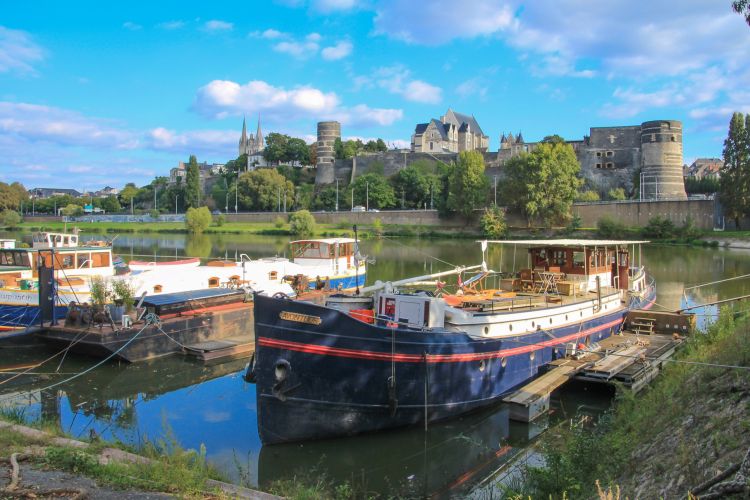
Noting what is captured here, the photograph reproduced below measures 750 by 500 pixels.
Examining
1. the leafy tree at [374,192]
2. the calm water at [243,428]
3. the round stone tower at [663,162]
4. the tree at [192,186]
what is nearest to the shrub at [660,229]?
the round stone tower at [663,162]

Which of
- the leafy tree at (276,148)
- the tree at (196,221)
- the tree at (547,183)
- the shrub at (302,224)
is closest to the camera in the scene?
the tree at (547,183)

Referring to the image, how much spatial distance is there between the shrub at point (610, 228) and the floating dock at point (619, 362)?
46832mm

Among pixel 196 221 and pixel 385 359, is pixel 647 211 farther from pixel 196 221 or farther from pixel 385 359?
pixel 385 359

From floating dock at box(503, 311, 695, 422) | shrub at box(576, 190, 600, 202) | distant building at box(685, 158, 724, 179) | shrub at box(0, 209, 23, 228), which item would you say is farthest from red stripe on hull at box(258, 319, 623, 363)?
distant building at box(685, 158, 724, 179)

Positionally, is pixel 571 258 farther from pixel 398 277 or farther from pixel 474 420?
pixel 398 277

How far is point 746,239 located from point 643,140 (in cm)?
2796

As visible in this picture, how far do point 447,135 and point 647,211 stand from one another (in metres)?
49.6

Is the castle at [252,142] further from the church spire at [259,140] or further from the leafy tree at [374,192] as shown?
the leafy tree at [374,192]

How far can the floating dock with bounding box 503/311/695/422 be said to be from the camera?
11.7 metres

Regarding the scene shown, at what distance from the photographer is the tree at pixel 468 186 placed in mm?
73562

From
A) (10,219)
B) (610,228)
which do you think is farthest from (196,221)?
(610,228)

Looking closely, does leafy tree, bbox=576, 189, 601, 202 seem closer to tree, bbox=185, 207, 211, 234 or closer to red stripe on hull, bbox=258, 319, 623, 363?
tree, bbox=185, 207, 211, 234

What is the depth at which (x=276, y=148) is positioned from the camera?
118500 millimetres

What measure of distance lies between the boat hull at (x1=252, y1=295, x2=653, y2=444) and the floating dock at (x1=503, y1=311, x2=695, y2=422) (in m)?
1.87
